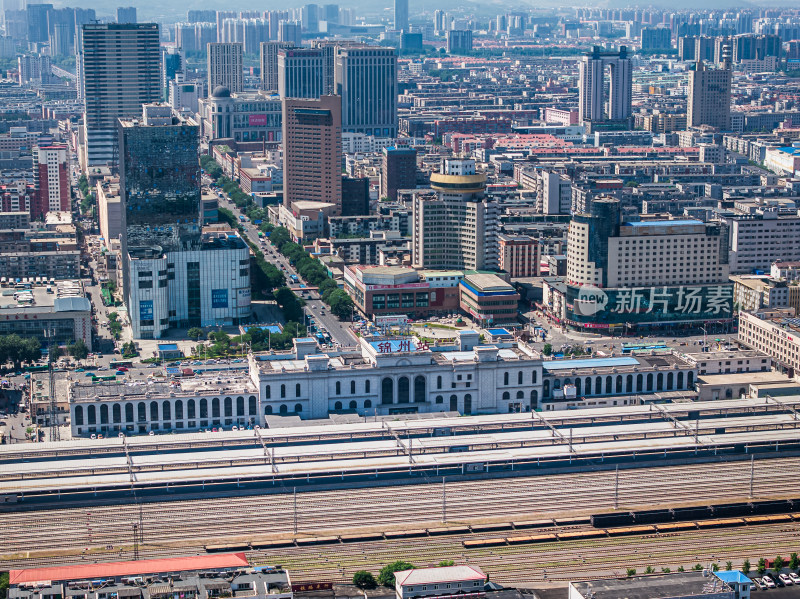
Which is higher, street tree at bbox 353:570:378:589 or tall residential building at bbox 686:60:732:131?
tall residential building at bbox 686:60:732:131

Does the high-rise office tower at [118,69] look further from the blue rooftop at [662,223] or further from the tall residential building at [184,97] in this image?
the tall residential building at [184,97]

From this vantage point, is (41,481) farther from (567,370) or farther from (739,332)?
(739,332)

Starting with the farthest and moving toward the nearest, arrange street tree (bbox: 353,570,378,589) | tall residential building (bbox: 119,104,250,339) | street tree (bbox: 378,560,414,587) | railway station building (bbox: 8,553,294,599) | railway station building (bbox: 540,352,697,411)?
tall residential building (bbox: 119,104,250,339) < railway station building (bbox: 540,352,697,411) < street tree (bbox: 378,560,414,587) < street tree (bbox: 353,570,378,589) < railway station building (bbox: 8,553,294,599)

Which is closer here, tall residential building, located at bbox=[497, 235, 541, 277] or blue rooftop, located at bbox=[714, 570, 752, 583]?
blue rooftop, located at bbox=[714, 570, 752, 583]

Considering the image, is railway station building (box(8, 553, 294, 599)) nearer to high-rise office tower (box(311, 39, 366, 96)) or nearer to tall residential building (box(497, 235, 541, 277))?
tall residential building (box(497, 235, 541, 277))

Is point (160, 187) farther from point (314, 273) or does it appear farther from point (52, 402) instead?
point (52, 402)

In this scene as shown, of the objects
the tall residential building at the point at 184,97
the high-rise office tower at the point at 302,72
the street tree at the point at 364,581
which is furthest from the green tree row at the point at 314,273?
the tall residential building at the point at 184,97

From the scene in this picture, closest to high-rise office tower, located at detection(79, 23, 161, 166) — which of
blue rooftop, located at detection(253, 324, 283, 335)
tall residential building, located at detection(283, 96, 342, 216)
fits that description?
tall residential building, located at detection(283, 96, 342, 216)
